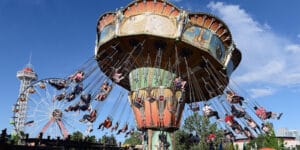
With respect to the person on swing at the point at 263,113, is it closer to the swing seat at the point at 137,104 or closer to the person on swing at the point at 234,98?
the person on swing at the point at 234,98

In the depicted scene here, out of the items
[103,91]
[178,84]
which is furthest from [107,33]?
[178,84]

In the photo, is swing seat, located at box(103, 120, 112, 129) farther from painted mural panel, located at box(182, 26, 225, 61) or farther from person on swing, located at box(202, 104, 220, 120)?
painted mural panel, located at box(182, 26, 225, 61)

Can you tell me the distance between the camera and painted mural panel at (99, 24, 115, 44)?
17.8 m

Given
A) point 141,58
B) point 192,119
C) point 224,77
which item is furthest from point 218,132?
point 141,58

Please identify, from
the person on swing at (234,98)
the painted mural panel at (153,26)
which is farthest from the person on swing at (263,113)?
the painted mural panel at (153,26)

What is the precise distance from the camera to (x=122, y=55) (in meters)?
19.5

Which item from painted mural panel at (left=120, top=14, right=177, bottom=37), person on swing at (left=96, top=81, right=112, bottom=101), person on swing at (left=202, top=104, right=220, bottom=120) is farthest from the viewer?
person on swing at (left=96, top=81, right=112, bottom=101)

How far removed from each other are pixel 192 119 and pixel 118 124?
3249cm

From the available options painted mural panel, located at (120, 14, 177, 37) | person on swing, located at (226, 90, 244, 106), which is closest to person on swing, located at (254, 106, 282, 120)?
person on swing, located at (226, 90, 244, 106)

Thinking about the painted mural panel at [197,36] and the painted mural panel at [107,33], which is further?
the painted mural panel at [107,33]

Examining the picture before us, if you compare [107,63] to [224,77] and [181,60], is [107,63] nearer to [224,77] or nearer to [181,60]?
[181,60]

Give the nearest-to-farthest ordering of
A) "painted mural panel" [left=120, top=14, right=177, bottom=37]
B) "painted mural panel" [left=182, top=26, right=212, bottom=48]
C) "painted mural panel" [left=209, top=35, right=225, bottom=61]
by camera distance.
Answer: "painted mural panel" [left=120, top=14, right=177, bottom=37]
"painted mural panel" [left=182, top=26, right=212, bottom=48]
"painted mural panel" [left=209, top=35, right=225, bottom=61]

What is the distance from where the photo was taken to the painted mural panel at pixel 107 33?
1777 centimetres

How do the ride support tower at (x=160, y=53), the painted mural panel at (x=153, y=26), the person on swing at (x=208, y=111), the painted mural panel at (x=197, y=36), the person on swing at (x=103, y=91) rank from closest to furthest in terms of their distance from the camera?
1. the painted mural panel at (x=153, y=26)
2. the ride support tower at (x=160, y=53)
3. the painted mural panel at (x=197, y=36)
4. the person on swing at (x=208, y=111)
5. the person on swing at (x=103, y=91)
